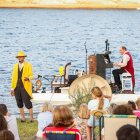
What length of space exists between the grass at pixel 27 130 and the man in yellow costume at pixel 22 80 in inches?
11.9

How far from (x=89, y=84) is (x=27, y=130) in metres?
1.63

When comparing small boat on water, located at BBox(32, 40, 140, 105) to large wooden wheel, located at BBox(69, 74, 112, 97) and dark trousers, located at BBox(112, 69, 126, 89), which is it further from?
dark trousers, located at BBox(112, 69, 126, 89)

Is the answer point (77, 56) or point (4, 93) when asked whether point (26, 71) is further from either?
point (77, 56)

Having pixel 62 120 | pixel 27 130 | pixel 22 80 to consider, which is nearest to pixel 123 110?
pixel 62 120

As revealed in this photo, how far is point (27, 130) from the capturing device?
32.9 ft

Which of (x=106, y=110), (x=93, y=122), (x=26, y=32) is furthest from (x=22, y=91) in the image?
(x=26, y=32)

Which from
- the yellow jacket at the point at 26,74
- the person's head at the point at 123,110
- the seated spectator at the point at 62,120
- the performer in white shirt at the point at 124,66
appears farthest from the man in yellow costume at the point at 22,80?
→ the seated spectator at the point at 62,120

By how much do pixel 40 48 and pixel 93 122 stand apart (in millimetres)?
37836

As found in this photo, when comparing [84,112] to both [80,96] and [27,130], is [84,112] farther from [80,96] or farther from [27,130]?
[80,96]

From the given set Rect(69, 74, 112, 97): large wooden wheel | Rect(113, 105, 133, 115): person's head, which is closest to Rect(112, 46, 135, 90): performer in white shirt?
Rect(69, 74, 112, 97): large wooden wheel

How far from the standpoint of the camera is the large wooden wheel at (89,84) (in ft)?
36.4

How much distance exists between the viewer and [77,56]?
37656 mm

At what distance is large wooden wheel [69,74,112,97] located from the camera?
1110cm

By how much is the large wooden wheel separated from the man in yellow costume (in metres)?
0.74
